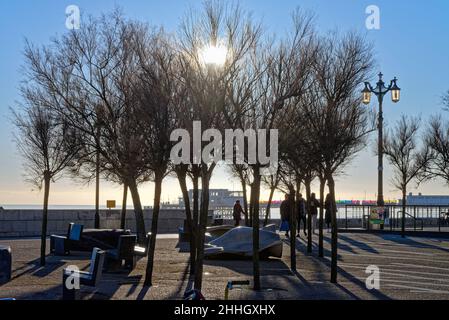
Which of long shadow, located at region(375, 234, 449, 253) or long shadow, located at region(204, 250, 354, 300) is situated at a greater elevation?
long shadow, located at region(375, 234, 449, 253)

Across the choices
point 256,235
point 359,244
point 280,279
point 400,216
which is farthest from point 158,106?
point 400,216

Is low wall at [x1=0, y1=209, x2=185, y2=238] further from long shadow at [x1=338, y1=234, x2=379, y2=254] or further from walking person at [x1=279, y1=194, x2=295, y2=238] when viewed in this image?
long shadow at [x1=338, y1=234, x2=379, y2=254]

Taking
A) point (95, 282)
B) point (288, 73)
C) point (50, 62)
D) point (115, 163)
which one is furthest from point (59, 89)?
point (95, 282)

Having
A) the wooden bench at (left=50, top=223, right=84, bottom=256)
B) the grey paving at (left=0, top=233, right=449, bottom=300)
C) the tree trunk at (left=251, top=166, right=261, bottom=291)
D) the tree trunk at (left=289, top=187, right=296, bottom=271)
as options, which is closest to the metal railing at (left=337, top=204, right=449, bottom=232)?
the grey paving at (left=0, top=233, right=449, bottom=300)

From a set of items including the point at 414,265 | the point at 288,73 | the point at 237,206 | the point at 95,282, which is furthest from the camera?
the point at 237,206

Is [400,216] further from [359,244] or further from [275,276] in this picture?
Result: [275,276]

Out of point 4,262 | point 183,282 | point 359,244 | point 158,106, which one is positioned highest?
point 158,106

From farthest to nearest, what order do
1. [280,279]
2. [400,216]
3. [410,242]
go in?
[400,216] → [410,242] → [280,279]

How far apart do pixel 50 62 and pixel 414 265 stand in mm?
14692

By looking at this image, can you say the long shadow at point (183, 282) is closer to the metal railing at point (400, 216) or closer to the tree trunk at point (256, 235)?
the tree trunk at point (256, 235)

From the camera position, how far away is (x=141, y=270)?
18688 millimetres

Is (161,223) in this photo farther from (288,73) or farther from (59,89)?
(288,73)

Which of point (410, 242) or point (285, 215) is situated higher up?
point (285, 215)

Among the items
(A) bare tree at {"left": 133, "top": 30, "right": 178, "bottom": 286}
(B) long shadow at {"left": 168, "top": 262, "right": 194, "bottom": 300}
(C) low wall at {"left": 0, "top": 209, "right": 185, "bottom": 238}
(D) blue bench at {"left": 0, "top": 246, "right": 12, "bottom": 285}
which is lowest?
(B) long shadow at {"left": 168, "top": 262, "right": 194, "bottom": 300}
